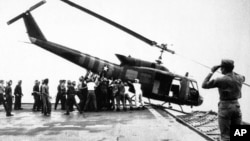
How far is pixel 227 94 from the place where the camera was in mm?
4520

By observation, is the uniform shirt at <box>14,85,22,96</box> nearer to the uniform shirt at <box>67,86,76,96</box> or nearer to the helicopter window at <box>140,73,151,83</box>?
the uniform shirt at <box>67,86,76,96</box>

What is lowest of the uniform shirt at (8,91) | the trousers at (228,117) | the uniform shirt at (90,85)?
the trousers at (228,117)

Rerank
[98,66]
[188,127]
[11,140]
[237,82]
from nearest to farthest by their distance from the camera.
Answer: [237,82] → [11,140] → [188,127] → [98,66]

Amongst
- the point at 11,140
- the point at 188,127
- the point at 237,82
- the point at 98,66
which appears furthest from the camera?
the point at 98,66

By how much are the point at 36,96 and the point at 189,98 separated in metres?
9.93

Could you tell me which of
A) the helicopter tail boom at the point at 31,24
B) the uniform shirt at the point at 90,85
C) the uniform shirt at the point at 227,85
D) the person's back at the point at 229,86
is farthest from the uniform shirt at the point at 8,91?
the person's back at the point at 229,86

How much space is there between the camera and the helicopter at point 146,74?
16.5 meters

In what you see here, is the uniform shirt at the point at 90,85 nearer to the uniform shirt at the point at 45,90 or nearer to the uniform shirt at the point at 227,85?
the uniform shirt at the point at 45,90

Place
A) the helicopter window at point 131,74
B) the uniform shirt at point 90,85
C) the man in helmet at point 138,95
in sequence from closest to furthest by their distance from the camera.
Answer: the uniform shirt at point 90,85
the man in helmet at point 138,95
the helicopter window at point 131,74

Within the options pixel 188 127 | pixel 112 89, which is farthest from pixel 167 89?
pixel 188 127

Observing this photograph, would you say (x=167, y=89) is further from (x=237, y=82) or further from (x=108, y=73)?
(x=237, y=82)

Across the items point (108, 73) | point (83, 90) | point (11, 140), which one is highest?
point (108, 73)

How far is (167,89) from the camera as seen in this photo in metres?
16.5

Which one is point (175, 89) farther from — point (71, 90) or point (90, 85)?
point (71, 90)
